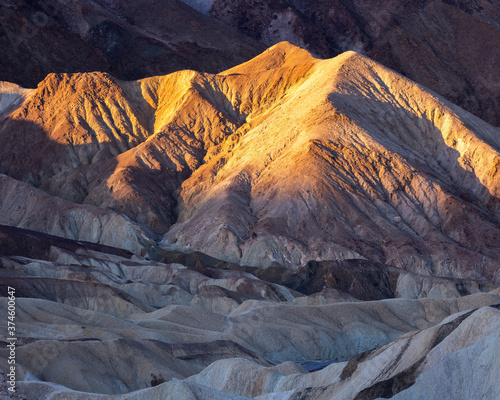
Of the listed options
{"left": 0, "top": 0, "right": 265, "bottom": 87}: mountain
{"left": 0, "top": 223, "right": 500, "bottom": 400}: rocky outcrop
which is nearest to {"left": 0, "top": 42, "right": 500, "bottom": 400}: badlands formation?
{"left": 0, "top": 223, "right": 500, "bottom": 400}: rocky outcrop

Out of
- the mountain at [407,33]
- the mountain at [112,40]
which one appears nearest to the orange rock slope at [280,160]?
the mountain at [112,40]

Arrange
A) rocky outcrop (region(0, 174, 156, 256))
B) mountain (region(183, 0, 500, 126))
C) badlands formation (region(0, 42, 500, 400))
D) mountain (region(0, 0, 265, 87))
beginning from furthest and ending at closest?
mountain (region(183, 0, 500, 126)) → mountain (region(0, 0, 265, 87)) → rocky outcrop (region(0, 174, 156, 256)) → badlands formation (region(0, 42, 500, 400))

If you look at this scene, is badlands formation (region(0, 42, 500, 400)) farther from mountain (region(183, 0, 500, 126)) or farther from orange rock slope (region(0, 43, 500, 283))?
mountain (region(183, 0, 500, 126))

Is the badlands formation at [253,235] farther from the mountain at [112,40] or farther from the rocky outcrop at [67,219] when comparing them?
the mountain at [112,40]

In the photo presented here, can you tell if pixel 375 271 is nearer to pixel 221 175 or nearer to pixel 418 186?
pixel 418 186

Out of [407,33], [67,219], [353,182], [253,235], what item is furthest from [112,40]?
[253,235]

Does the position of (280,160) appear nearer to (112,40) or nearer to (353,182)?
→ (353,182)
